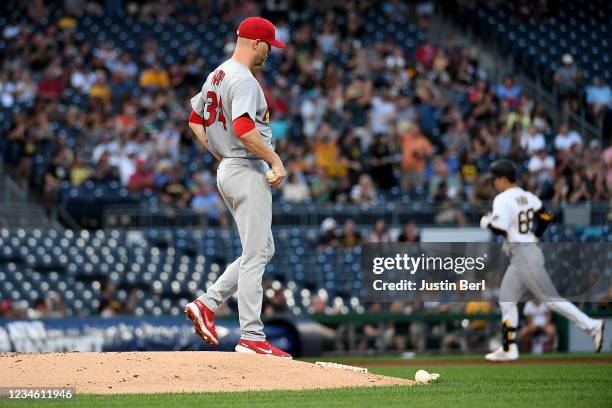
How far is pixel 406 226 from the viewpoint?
16.8 m

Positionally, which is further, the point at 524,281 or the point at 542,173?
the point at 542,173

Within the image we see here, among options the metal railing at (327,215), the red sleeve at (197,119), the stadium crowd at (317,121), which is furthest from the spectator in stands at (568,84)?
the red sleeve at (197,119)

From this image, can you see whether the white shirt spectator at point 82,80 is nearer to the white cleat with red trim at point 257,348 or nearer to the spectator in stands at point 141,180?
the spectator in stands at point 141,180

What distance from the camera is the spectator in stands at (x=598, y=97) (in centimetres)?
2066

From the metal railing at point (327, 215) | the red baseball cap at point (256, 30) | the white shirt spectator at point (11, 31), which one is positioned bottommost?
the metal railing at point (327, 215)

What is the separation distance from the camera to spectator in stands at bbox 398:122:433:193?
19.3m

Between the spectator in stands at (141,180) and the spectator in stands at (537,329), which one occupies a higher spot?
the spectator in stands at (141,180)

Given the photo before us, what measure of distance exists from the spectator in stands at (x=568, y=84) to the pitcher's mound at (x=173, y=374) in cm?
1385

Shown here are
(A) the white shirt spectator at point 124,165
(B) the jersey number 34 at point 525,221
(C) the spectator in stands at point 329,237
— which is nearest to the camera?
(B) the jersey number 34 at point 525,221

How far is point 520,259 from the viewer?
1117 cm

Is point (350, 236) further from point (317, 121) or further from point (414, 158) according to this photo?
point (317, 121)

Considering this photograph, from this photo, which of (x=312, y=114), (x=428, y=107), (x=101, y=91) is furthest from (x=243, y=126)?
(x=101, y=91)

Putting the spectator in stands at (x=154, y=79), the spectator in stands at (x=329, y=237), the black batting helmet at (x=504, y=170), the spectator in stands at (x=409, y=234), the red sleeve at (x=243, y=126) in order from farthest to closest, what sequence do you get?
1. the spectator in stands at (x=154, y=79)
2. the spectator in stands at (x=329, y=237)
3. the spectator in stands at (x=409, y=234)
4. the black batting helmet at (x=504, y=170)
5. the red sleeve at (x=243, y=126)

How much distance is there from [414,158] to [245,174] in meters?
11.3
